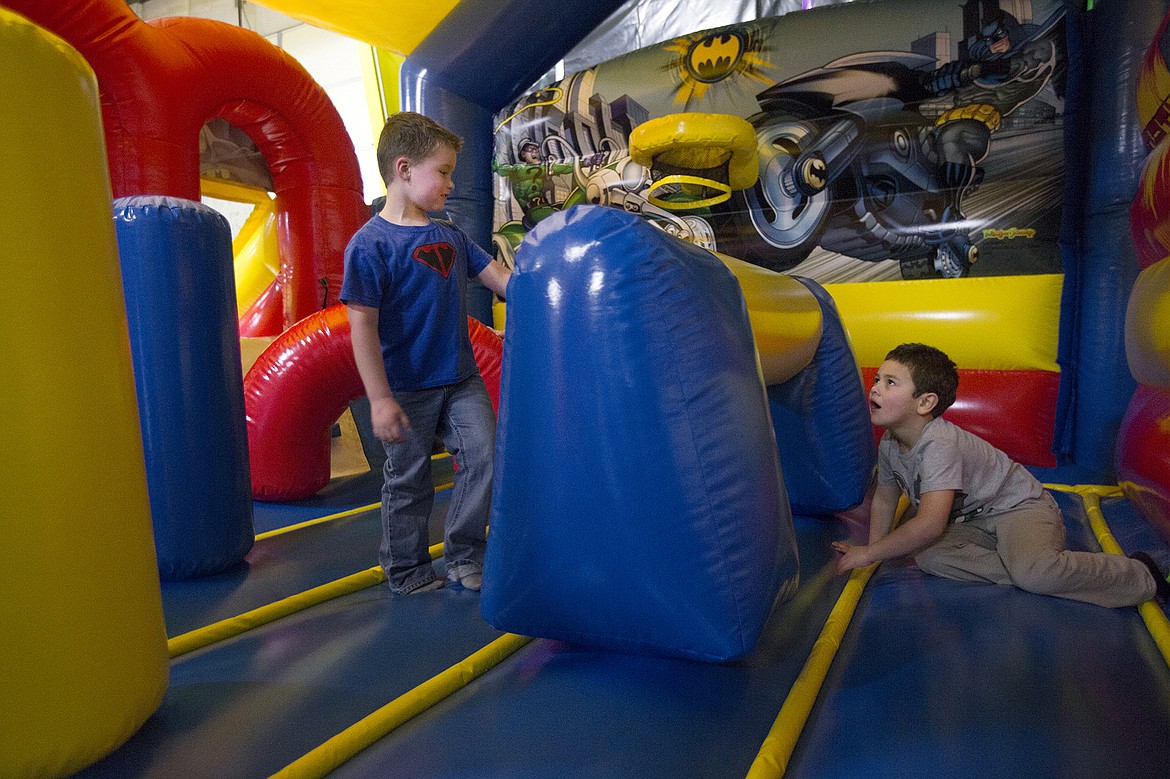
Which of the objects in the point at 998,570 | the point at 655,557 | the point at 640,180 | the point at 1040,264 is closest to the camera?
the point at 655,557

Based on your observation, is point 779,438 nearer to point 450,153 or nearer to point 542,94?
point 450,153

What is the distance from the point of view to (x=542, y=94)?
3.54 metres

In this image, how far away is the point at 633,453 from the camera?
1.08m

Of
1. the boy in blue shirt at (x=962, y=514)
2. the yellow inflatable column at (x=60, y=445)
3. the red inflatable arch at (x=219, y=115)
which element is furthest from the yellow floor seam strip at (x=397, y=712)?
the red inflatable arch at (x=219, y=115)

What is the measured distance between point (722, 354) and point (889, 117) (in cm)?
223

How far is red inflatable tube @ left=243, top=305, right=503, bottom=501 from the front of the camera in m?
2.24

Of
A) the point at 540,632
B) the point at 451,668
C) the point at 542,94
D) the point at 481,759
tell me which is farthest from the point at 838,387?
the point at 542,94

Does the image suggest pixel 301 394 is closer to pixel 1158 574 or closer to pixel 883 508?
pixel 883 508

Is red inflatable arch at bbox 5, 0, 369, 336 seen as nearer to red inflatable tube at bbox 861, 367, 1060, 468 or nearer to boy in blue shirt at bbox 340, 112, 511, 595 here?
boy in blue shirt at bbox 340, 112, 511, 595

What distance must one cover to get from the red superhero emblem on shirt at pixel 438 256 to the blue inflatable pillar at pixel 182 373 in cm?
46

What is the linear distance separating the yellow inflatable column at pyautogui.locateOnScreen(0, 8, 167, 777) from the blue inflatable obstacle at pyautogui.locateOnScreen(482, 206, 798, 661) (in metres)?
0.50

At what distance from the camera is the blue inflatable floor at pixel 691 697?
909 millimetres

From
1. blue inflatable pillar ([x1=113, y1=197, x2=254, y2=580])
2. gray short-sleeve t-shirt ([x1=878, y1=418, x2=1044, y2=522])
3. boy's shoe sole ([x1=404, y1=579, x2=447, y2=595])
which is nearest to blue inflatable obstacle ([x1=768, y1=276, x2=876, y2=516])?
gray short-sleeve t-shirt ([x1=878, y1=418, x2=1044, y2=522])

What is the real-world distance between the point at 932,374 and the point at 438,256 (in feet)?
3.31
